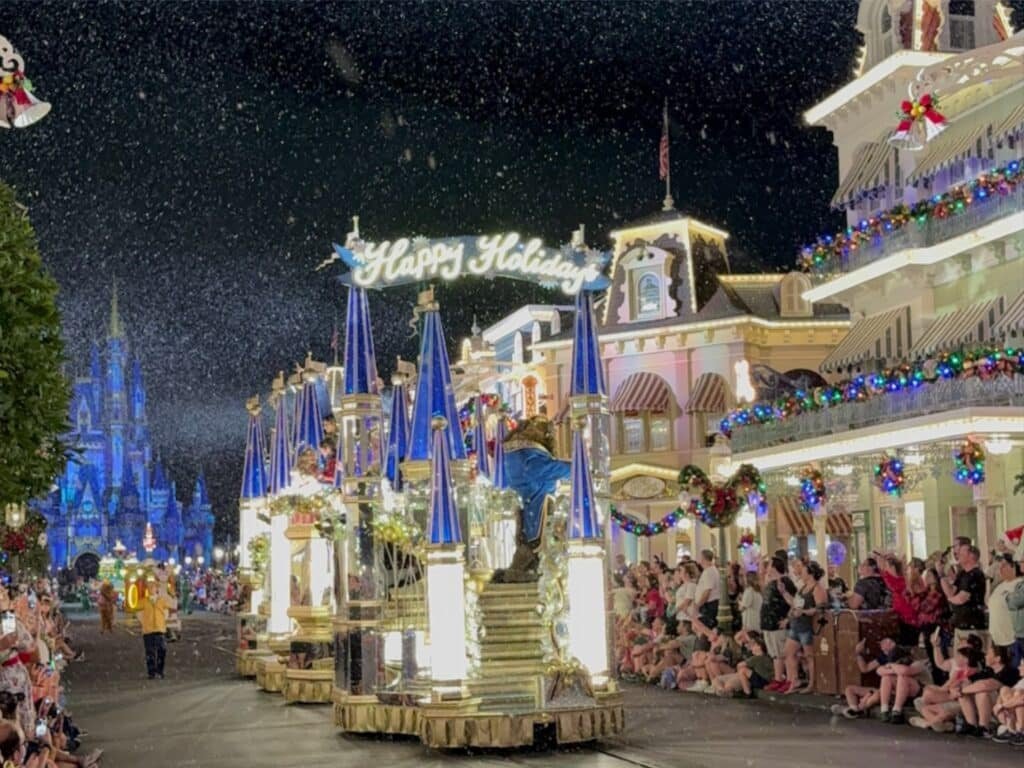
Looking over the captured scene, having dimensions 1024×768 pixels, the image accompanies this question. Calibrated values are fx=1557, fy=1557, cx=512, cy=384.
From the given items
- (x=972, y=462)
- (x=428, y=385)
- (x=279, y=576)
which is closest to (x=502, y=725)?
(x=428, y=385)

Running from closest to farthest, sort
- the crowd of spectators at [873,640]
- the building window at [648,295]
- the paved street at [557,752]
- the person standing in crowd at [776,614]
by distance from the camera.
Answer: the paved street at [557,752] < the crowd of spectators at [873,640] < the person standing in crowd at [776,614] < the building window at [648,295]

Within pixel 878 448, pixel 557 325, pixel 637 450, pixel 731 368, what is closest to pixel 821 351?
pixel 731 368

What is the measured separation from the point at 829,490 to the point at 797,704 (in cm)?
1693

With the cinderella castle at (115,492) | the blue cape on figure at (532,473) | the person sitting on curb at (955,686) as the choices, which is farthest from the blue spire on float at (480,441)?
the cinderella castle at (115,492)

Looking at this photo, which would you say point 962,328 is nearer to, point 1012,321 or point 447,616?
point 1012,321

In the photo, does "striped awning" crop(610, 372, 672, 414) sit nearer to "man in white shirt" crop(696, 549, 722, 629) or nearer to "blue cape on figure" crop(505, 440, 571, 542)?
"man in white shirt" crop(696, 549, 722, 629)

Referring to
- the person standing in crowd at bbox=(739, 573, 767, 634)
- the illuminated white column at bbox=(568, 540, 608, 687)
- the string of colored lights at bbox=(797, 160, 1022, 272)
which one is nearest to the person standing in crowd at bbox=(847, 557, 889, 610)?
the person standing in crowd at bbox=(739, 573, 767, 634)

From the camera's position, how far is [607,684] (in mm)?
15586

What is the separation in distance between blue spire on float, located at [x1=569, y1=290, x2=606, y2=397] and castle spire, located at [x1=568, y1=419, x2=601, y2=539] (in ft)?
3.15

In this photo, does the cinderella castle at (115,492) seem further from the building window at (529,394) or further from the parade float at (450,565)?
the parade float at (450,565)

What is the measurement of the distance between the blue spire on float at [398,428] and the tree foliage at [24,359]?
439cm

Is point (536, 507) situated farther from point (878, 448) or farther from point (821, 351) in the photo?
point (821, 351)

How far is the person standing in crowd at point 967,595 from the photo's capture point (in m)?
15.7

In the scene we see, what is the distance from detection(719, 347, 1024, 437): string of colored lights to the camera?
24578 millimetres
